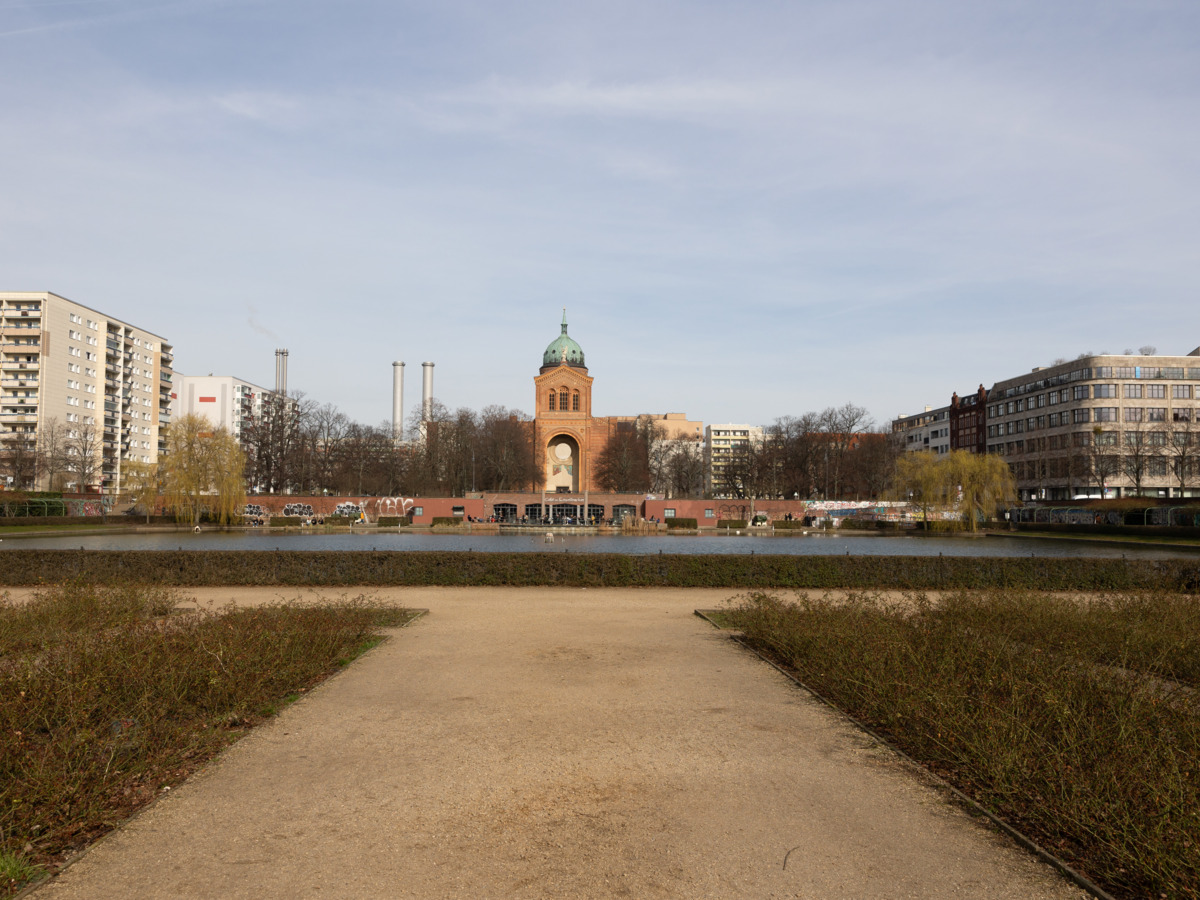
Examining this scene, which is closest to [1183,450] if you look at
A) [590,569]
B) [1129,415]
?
[1129,415]

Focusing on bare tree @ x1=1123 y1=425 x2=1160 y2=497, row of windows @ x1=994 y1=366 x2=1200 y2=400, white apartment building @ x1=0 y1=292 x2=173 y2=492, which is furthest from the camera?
white apartment building @ x1=0 y1=292 x2=173 y2=492

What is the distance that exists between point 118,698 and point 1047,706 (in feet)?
29.5

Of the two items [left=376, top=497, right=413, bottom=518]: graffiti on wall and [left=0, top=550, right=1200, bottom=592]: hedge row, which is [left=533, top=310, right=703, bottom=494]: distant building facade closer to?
[left=376, top=497, right=413, bottom=518]: graffiti on wall

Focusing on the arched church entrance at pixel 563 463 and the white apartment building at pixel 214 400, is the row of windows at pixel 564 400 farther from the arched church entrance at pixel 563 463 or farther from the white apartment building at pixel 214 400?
the white apartment building at pixel 214 400

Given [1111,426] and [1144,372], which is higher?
[1144,372]

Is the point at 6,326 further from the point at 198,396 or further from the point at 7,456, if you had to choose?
the point at 198,396

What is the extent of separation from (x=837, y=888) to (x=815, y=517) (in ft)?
251

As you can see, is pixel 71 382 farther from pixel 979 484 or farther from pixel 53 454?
pixel 979 484

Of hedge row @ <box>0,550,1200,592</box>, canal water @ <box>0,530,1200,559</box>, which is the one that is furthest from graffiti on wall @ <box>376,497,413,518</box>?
hedge row @ <box>0,550,1200,592</box>

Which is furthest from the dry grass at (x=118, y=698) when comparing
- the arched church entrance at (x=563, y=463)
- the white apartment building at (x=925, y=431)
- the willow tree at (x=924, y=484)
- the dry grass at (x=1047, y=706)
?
the white apartment building at (x=925, y=431)

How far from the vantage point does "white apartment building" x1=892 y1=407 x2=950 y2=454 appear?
12231 cm

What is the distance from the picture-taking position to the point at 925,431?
5049 inches

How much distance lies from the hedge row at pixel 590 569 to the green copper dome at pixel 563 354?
7745 centimetres

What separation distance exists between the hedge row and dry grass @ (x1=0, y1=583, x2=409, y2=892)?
847cm
